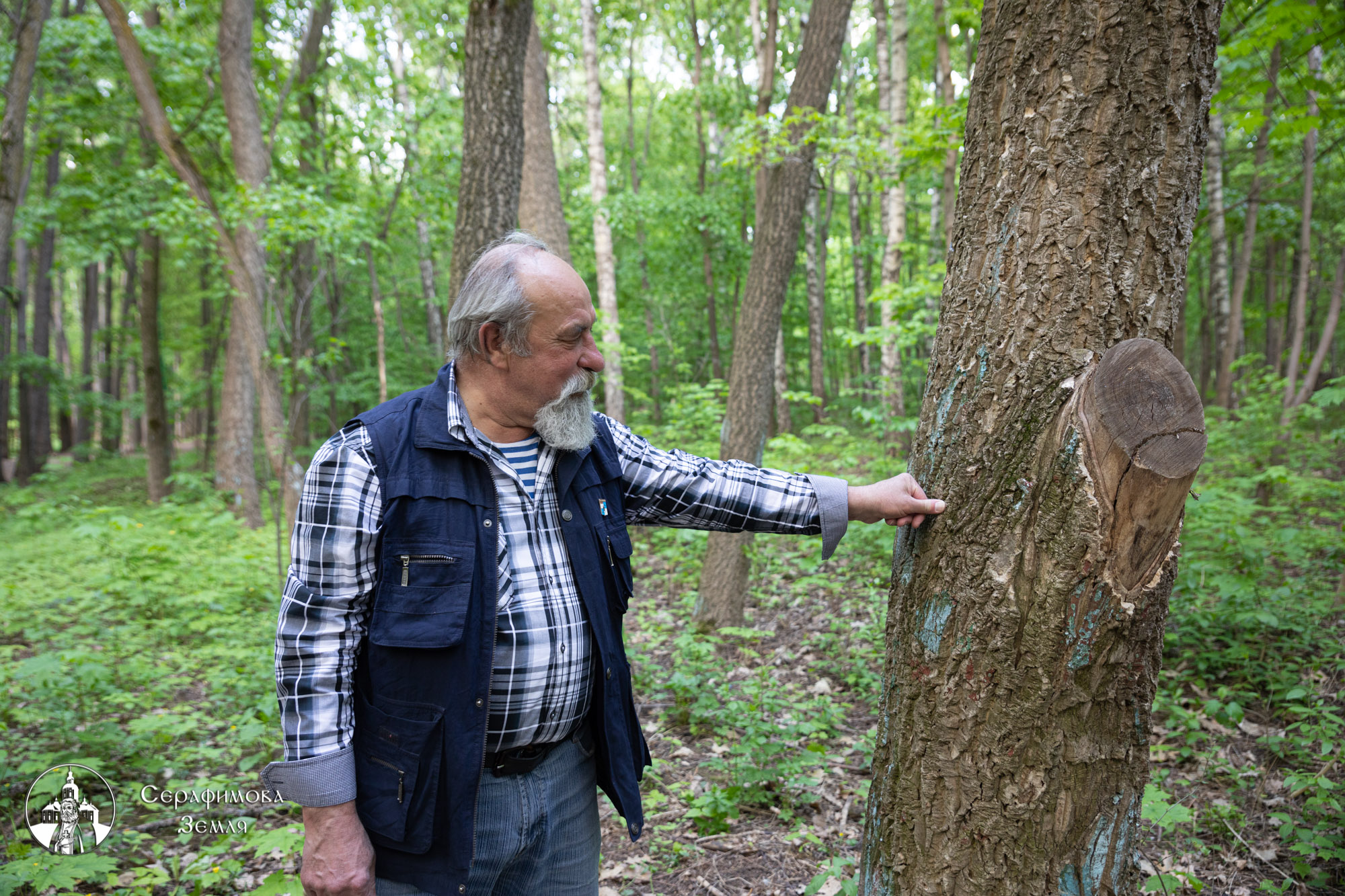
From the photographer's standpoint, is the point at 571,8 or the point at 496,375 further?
the point at 571,8

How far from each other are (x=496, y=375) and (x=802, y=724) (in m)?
2.47

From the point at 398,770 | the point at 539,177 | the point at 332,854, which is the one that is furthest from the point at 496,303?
the point at 539,177

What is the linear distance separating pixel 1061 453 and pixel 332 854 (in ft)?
6.10

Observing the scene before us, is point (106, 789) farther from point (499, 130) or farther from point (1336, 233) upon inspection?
point (1336, 233)

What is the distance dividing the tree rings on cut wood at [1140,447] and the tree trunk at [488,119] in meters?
3.81

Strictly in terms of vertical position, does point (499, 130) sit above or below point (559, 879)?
above

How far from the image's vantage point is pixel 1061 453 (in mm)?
1576

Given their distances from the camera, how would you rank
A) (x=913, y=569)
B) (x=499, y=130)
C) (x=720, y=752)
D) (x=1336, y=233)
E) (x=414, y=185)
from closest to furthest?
(x=913, y=569), (x=720, y=752), (x=499, y=130), (x=414, y=185), (x=1336, y=233)

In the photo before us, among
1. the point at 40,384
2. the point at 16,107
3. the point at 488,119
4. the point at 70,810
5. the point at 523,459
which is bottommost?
the point at 70,810

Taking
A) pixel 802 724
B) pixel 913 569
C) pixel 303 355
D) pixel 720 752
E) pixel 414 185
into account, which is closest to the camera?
pixel 913 569

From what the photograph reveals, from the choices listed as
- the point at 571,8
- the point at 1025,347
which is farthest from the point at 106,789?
the point at 571,8

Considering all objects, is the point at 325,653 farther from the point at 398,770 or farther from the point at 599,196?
the point at 599,196

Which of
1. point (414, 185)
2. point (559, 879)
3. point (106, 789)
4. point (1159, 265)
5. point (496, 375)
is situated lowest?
point (106, 789)

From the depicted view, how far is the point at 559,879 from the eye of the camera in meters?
1.89
